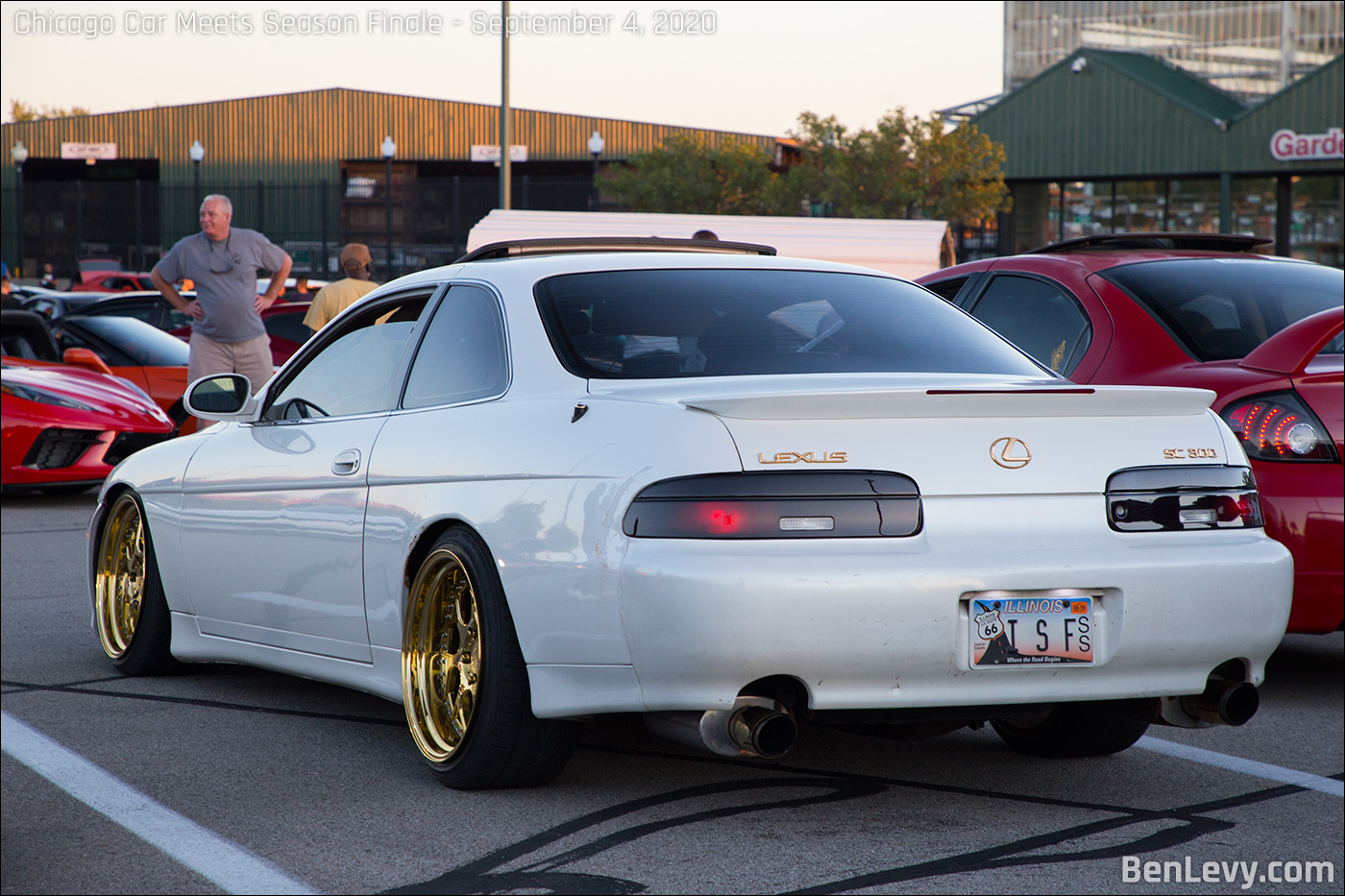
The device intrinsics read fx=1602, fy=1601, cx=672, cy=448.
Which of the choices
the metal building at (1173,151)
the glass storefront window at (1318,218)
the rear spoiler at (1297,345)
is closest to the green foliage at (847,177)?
the metal building at (1173,151)

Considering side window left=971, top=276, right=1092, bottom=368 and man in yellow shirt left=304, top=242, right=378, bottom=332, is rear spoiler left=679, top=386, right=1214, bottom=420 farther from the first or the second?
man in yellow shirt left=304, top=242, right=378, bottom=332

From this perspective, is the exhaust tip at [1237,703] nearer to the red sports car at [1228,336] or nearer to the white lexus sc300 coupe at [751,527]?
the white lexus sc300 coupe at [751,527]

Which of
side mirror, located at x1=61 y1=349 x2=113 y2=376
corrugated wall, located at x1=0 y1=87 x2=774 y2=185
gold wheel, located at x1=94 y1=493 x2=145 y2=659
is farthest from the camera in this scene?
corrugated wall, located at x1=0 y1=87 x2=774 y2=185

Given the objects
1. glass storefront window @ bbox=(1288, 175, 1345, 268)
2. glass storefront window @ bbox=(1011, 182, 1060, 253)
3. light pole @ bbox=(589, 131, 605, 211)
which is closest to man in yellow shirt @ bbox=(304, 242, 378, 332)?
light pole @ bbox=(589, 131, 605, 211)

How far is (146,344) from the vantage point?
1315cm

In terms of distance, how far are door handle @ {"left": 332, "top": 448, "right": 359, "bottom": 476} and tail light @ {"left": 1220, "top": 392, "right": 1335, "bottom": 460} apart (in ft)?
9.28

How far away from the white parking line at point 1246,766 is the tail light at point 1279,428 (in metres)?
1.07

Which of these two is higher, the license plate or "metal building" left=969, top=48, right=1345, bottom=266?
"metal building" left=969, top=48, right=1345, bottom=266

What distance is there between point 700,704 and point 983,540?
0.72m

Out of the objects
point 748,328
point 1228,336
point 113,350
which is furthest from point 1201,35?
point 748,328

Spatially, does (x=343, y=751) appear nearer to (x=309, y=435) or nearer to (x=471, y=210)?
(x=309, y=435)

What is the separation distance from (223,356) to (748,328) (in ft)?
23.4

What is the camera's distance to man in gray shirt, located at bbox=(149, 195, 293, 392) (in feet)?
34.6

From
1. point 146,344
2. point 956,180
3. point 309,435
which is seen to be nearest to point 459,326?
point 309,435
